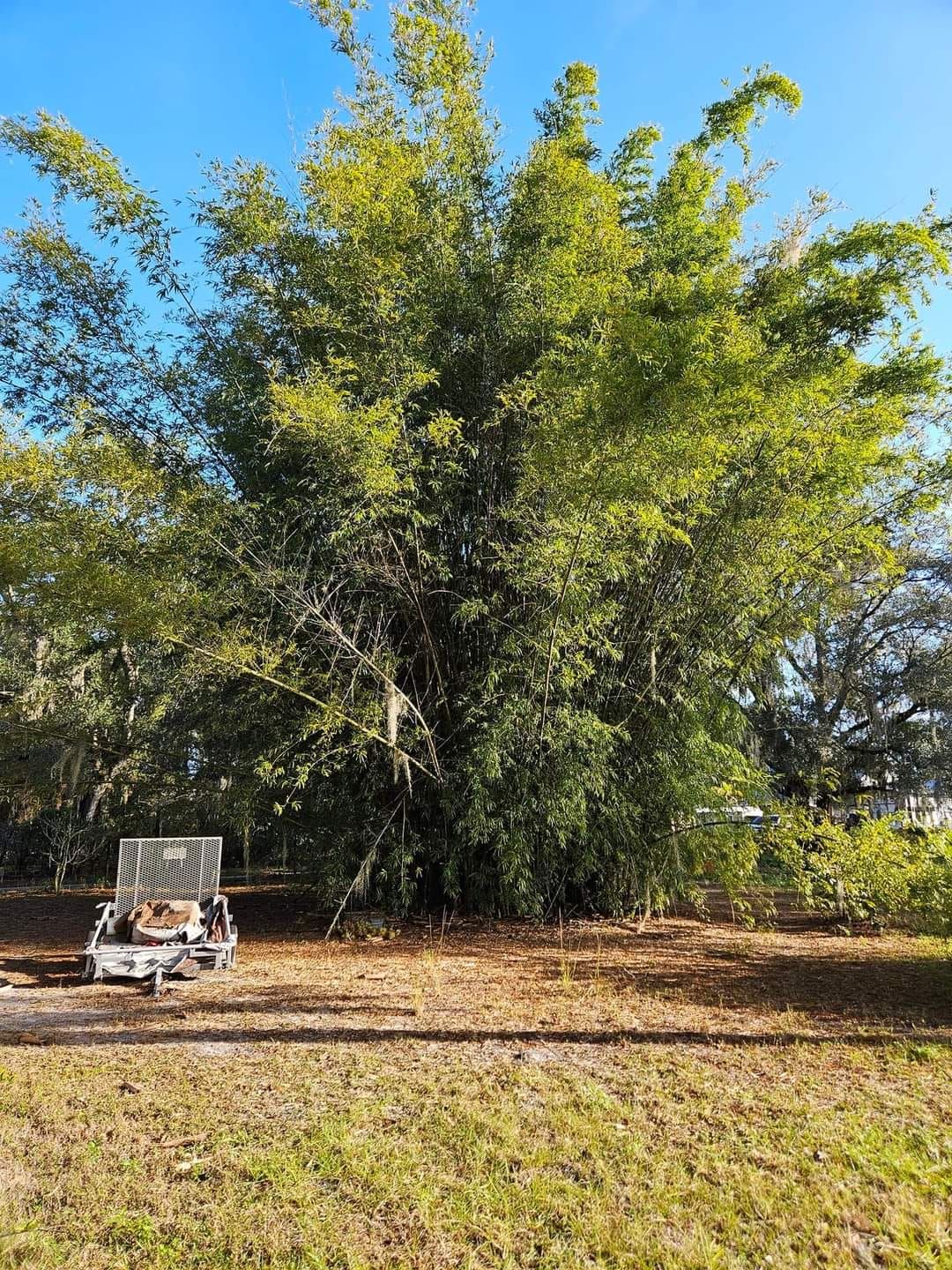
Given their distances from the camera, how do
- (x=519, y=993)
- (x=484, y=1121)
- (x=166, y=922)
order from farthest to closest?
(x=166, y=922) → (x=519, y=993) → (x=484, y=1121)

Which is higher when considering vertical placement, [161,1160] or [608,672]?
[608,672]

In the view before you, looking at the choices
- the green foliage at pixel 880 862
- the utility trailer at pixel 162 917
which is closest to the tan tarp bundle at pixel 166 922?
the utility trailer at pixel 162 917

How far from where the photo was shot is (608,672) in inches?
245

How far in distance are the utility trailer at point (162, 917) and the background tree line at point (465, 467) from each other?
3.11 feet

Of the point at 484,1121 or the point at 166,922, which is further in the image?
the point at 166,922

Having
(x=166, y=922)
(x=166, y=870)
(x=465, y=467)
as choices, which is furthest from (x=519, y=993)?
(x=465, y=467)

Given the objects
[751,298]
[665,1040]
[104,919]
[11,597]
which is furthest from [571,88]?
[104,919]

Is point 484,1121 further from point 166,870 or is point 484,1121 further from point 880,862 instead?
point 166,870

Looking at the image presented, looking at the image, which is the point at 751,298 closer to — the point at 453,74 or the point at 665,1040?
the point at 453,74

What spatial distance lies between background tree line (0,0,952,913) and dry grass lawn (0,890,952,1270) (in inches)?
71.5

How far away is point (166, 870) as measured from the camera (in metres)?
5.20

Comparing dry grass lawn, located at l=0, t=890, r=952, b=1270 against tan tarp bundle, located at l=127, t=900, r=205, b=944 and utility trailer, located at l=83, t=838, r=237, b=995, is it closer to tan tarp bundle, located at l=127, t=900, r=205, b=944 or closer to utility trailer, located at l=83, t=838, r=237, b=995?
utility trailer, located at l=83, t=838, r=237, b=995

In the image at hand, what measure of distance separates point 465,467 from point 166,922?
3.93 m

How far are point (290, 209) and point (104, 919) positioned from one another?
495cm
